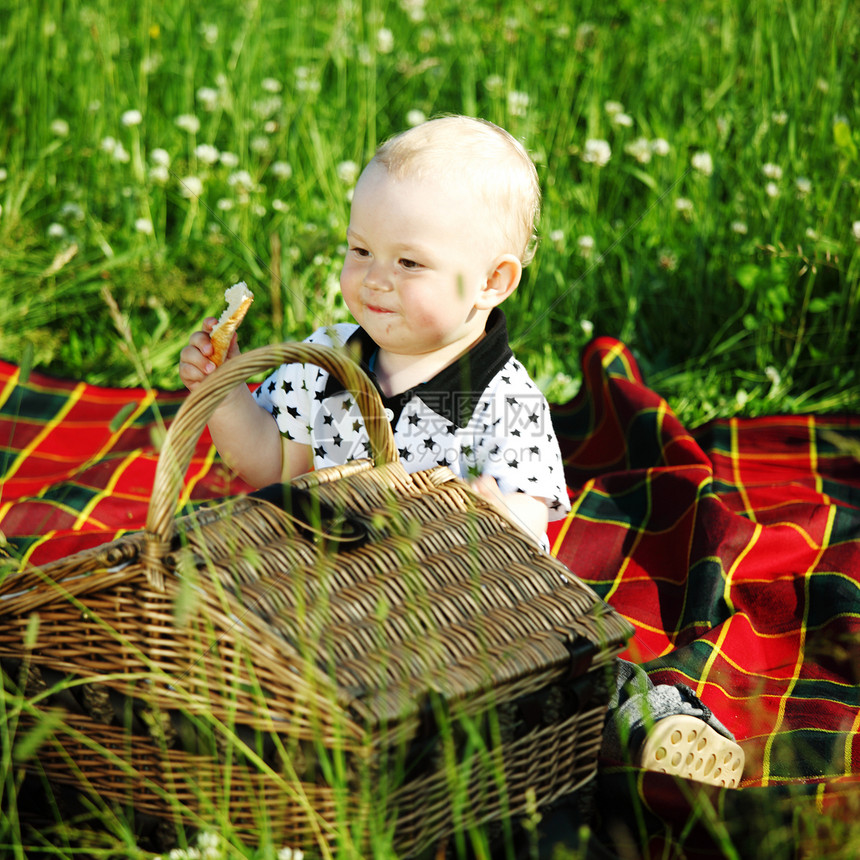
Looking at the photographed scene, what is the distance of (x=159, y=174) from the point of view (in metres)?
3.56

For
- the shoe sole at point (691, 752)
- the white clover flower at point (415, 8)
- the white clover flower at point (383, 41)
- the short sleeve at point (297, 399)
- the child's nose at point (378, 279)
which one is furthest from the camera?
the white clover flower at point (415, 8)

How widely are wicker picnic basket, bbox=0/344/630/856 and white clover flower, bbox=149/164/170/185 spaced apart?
7.66 ft

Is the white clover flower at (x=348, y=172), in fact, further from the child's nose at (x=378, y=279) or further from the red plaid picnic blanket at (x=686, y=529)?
the child's nose at (x=378, y=279)

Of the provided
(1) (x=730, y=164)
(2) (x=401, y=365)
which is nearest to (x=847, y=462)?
(1) (x=730, y=164)

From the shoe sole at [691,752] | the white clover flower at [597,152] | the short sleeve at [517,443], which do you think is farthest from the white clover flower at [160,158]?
the shoe sole at [691,752]

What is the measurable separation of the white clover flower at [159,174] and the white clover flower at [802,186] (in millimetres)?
2135

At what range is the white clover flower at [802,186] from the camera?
3260 millimetres

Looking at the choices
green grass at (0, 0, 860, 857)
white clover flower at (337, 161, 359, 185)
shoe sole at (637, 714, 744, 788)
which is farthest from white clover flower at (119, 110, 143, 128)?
shoe sole at (637, 714, 744, 788)

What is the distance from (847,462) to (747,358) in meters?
0.60

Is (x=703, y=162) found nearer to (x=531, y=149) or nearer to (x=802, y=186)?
(x=802, y=186)

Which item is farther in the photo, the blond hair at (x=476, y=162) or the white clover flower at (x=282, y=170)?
the white clover flower at (x=282, y=170)

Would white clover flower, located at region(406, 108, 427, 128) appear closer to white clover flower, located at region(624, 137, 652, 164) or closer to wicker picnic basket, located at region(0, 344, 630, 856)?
white clover flower, located at region(624, 137, 652, 164)

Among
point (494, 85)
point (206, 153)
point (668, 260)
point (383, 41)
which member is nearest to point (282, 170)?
point (206, 153)

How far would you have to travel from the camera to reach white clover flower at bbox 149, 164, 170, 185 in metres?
3.56
